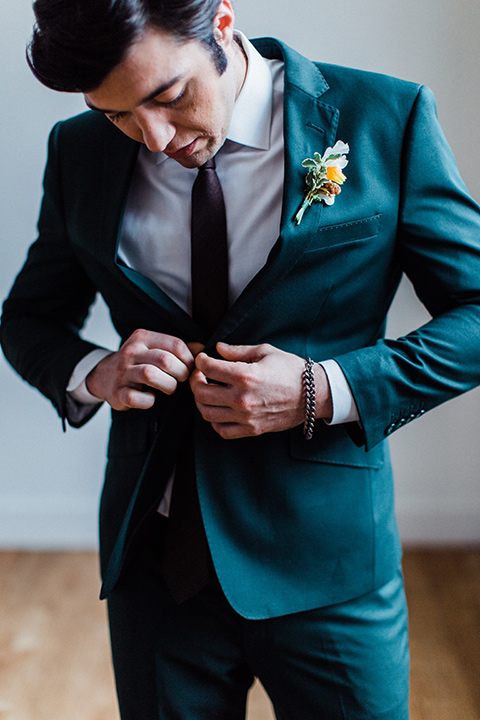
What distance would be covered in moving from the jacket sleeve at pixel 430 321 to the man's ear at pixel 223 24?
0.30 m

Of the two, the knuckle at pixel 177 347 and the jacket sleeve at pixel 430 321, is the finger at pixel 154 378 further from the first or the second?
the jacket sleeve at pixel 430 321

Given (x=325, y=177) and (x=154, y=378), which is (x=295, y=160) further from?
(x=154, y=378)

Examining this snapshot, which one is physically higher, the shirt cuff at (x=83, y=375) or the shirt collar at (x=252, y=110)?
the shirt collar at (x=252, y=110)

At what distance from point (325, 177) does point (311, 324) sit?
22 cm

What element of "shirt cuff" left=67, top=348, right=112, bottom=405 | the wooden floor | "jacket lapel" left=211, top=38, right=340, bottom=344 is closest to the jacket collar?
"jacket lapel" left=211, top=38, right=340, bottom=344

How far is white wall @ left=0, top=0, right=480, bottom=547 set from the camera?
84.9 inches

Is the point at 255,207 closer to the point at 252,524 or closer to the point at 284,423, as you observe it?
the point at 284,423

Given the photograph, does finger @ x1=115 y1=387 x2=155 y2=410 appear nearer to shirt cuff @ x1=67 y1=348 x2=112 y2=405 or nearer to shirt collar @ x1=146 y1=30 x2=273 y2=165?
shirt cuff @ x1=67 y1=348 x2=112 y2=405

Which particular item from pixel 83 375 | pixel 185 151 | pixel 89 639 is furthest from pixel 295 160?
pixel 89 639

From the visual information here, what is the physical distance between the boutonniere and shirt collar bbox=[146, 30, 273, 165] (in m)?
0.13

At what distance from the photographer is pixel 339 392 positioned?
1015mm

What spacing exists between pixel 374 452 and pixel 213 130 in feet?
1.92

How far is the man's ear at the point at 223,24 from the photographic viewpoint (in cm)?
97

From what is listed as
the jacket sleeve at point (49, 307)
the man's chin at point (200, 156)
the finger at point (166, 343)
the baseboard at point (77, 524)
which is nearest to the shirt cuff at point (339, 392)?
the finger at point (166, 343)
